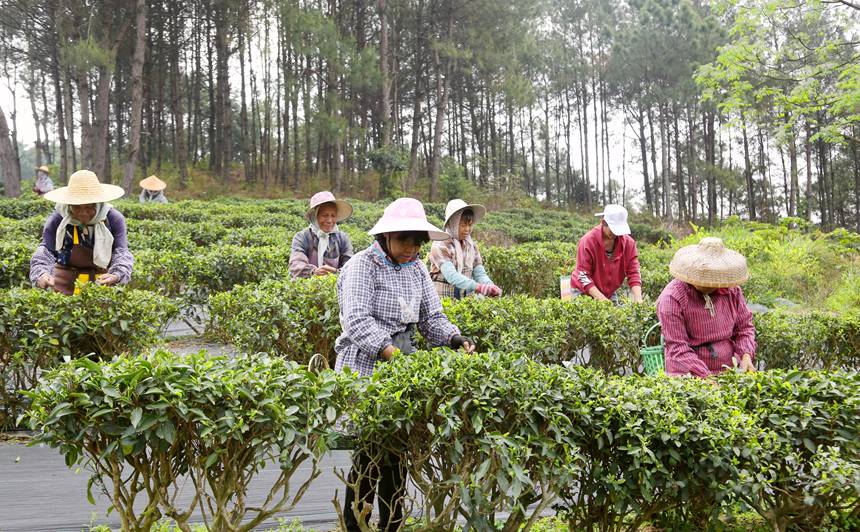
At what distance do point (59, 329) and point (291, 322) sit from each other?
161cm

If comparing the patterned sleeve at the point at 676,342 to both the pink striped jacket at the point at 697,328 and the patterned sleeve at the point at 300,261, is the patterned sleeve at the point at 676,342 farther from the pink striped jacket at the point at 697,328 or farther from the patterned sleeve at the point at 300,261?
the patterned sleeve at the point at 300,261

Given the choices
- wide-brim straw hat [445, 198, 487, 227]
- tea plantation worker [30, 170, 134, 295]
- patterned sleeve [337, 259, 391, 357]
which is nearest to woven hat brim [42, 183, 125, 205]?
tea plantation worker [30, 170, 134, 295]

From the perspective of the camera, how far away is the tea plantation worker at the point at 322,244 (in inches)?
250

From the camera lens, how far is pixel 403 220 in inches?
144

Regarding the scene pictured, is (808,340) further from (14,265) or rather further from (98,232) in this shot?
(14,265)

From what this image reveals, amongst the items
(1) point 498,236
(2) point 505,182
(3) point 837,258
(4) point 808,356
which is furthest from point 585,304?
(2) point 505,182

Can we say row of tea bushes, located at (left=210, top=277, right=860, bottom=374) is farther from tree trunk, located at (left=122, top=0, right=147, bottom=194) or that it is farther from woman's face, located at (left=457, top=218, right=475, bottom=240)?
tree trunk, located at (left=122, top=0, right=147, bottom=194)

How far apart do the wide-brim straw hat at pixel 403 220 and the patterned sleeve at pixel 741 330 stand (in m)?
1.98

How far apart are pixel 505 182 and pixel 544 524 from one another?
33.2 meters

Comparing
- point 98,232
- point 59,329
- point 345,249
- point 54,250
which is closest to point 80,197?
point 98,232

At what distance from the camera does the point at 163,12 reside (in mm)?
28078

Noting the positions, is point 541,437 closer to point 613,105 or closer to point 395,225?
point 395,225

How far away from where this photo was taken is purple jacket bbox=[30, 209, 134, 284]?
16.9 ft

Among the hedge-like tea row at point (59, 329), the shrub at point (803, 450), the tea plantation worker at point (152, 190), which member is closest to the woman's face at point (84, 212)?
the hedge-like tea row at point (59, 329)
